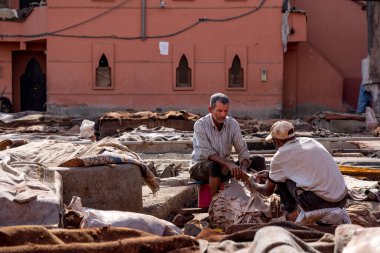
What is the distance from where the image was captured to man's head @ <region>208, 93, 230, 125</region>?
7.97 meters

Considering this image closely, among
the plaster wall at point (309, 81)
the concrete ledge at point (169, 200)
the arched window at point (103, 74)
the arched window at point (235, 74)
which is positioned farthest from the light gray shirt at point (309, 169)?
the plaster wall at point (309, 81)

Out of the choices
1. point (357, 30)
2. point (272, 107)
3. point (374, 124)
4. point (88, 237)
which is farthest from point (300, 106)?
point (88, 237)

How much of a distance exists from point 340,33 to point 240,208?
1981 cm

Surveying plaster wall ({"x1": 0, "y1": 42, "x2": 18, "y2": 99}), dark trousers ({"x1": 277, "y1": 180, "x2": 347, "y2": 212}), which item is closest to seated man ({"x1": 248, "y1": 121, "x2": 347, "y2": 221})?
dark trousers ({"x1": 277, "y1": 180, "x2": 347, "y2": 212})

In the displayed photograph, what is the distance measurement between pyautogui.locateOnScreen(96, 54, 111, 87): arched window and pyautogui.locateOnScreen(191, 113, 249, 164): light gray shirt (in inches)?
628

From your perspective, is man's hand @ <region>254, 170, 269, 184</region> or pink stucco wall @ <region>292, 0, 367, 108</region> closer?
man's hand @ <region>254, 170, 269, 184</region>

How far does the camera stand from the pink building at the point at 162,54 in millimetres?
23641

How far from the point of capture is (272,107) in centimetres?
2369

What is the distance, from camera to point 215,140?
8.10m

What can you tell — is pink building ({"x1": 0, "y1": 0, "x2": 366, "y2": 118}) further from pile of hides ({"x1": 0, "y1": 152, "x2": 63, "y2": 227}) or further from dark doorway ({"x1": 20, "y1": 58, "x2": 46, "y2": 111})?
pile of hides ({"x1": 0, "y1": 152, "x2": 63, "y2": 227})

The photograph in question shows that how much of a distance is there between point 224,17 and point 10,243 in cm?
2022

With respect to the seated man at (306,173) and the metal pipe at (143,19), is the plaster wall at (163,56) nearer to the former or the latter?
the metal pipe at (143,19)

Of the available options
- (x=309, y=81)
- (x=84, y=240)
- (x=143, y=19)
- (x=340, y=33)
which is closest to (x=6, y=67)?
(x=143, y=19)

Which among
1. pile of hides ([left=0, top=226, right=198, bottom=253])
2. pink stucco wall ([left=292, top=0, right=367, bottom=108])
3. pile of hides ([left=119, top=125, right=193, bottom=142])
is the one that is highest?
pink stucco wall ([left=292, top=0, right=367, bottom=108])
